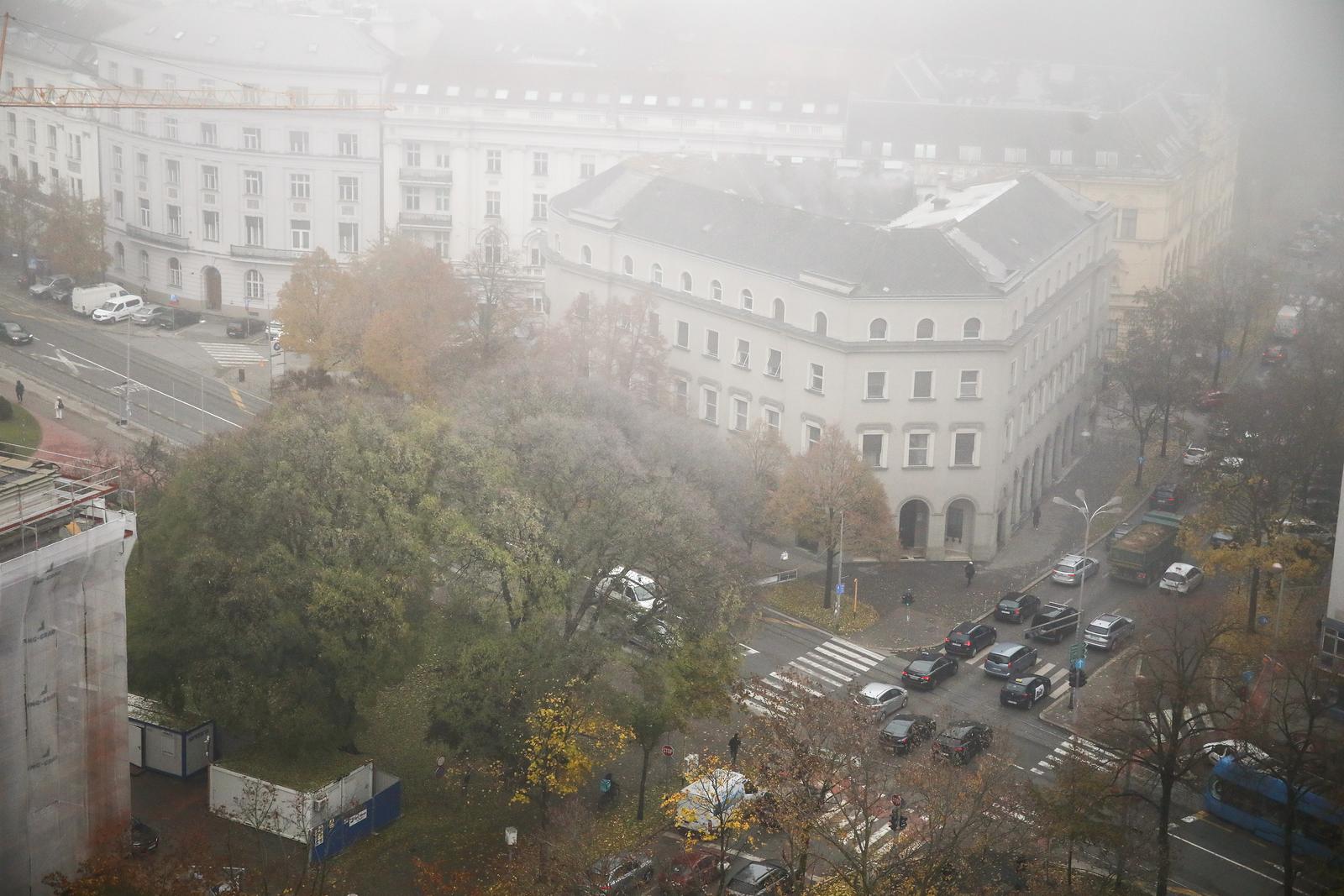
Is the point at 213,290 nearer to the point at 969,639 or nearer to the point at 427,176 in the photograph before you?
the point at 427,176

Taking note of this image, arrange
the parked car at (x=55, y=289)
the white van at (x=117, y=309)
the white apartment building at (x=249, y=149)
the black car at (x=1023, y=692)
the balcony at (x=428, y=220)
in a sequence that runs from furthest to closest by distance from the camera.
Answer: the balcony at (x=428, y=220) < the white apartment building at (x=249, y=149) < the parked car at (x=55, y=289) < the white van at (x=117, y=309) < the black car at (x=1023, y=692)

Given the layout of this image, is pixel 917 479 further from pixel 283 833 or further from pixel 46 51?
pixel 46 51

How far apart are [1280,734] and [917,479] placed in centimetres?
2512

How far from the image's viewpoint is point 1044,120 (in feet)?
416

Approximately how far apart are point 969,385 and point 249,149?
58.4 m

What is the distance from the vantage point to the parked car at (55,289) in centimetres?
12175

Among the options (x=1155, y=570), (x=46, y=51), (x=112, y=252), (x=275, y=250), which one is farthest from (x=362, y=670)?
(x=46, y=51)

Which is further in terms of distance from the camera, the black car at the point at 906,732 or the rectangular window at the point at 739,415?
the rectangular window at the point at 739,415

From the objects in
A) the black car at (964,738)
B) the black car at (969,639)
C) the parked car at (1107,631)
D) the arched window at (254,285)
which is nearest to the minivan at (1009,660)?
the black car at (969,639)

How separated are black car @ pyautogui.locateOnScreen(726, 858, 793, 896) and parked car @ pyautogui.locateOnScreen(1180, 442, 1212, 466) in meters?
48.6

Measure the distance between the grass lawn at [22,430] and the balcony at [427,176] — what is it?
122 ft

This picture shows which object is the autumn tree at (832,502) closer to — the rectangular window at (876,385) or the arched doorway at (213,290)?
the rectangular window at (876,385)

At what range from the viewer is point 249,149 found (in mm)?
122562

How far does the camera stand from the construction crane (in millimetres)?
120438
